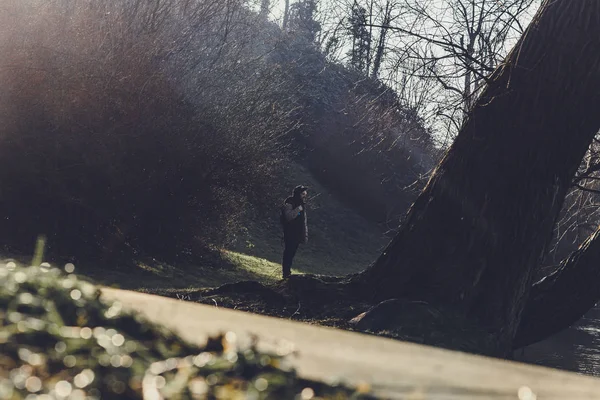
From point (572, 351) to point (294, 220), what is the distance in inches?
262

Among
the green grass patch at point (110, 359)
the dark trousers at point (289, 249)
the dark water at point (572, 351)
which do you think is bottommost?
the dark water at point (572, 351)

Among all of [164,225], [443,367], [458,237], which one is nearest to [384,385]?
[443,367]

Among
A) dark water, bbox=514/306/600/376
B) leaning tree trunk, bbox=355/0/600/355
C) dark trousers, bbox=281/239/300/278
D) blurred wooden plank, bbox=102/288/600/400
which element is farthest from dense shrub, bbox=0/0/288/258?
blurred wooden plank, bbox=102/288/600/400

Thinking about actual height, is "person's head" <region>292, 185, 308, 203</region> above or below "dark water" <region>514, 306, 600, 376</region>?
above

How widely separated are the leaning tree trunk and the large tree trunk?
1.65 meters

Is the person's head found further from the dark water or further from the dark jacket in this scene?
the dark water

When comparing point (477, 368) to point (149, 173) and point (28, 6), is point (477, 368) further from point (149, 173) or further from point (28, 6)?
point (149, 173)

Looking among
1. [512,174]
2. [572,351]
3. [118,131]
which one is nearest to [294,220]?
[118,131]

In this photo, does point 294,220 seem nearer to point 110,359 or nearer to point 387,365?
point 387,365

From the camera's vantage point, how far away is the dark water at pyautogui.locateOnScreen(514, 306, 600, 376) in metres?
16.6

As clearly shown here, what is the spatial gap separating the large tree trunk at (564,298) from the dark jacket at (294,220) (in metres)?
7.74

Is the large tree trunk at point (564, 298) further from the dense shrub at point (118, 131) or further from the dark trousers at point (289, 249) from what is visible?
the dark trousers at point (289, 249)

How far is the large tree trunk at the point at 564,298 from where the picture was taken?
11.0 metres

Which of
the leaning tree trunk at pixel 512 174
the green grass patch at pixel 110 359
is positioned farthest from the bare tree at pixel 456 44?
the green grass patch at pixel 110 359
